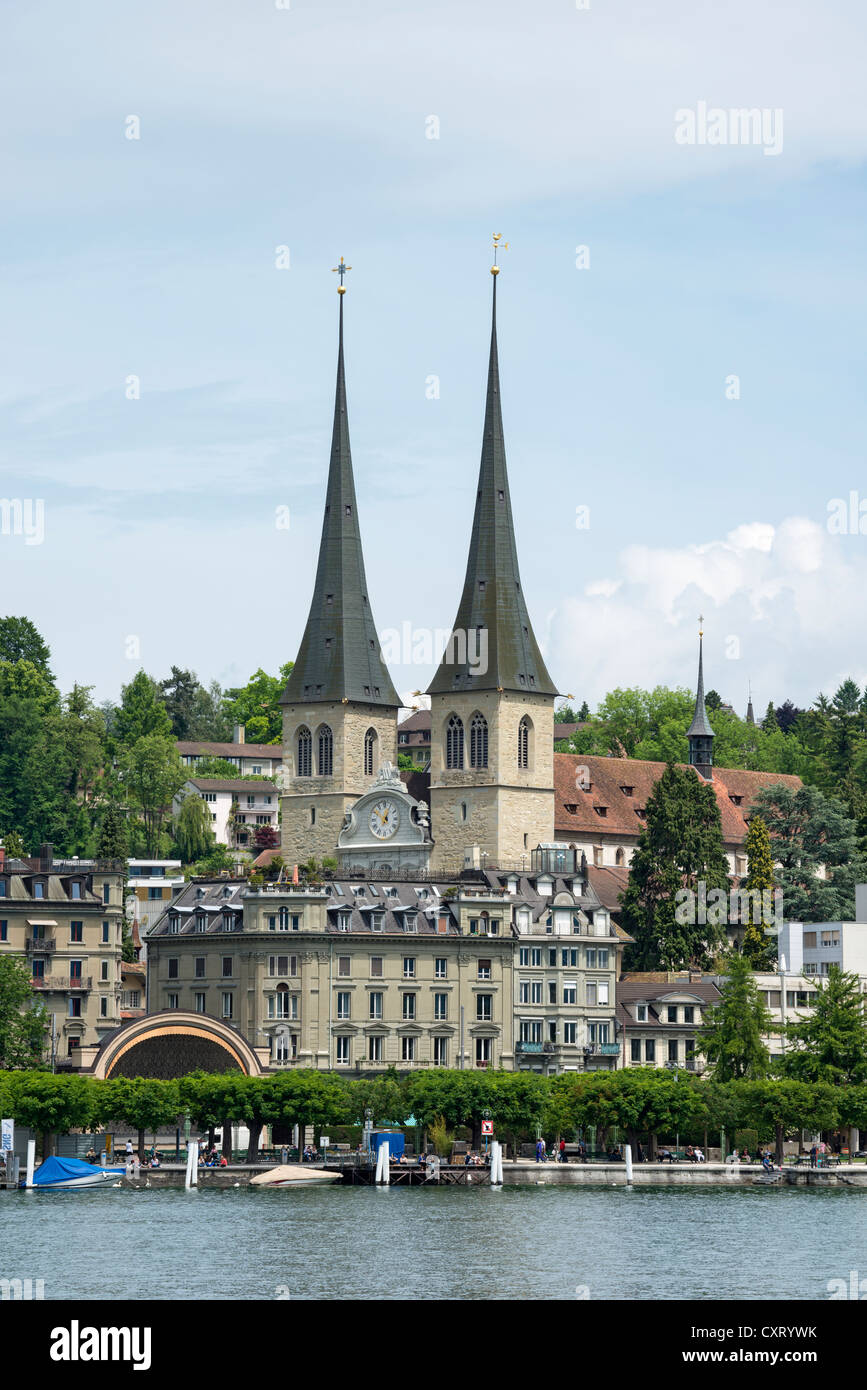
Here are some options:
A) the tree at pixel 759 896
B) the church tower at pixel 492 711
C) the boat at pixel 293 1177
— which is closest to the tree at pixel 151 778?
the church tower at pixel 492 711

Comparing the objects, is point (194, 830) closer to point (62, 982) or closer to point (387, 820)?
point (387, 820)

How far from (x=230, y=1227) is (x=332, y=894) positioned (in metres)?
48.1

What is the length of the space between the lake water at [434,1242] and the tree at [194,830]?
283ft

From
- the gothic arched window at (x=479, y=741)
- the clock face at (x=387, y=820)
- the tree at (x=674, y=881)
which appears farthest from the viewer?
the clock face at (x=387, y=820)

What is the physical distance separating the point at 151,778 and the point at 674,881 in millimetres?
61080

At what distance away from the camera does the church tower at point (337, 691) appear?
489 ft

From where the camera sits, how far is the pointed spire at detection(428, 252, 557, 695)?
14500 cm

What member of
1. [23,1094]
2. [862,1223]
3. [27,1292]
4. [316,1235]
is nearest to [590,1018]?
[23,1094]

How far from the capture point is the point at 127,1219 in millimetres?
85562

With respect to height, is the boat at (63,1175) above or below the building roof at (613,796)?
below

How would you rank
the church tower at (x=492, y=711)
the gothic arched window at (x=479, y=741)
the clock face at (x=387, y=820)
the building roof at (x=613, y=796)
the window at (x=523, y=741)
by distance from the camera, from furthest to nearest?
the building roof at (x=613, y=796) < the clock face at (x=387, y=820) < the window at (x=523, y=741) < the gothic arched window at (x=479, y=741) < the church tower at (x=492, y=711)

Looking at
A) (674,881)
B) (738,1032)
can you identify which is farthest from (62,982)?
(674,881)

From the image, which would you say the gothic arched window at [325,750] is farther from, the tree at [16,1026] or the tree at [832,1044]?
the tree at [832,1044]
